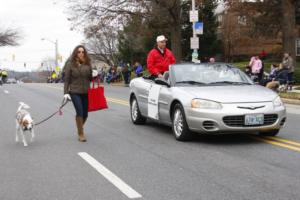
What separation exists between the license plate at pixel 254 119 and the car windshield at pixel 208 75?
4.56 feet

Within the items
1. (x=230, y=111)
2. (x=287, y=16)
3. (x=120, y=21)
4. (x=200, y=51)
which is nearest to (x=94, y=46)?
(x=200, y=51)

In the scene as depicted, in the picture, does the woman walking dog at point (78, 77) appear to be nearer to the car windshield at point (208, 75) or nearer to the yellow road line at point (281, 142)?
the car windshield at point (208, 75)

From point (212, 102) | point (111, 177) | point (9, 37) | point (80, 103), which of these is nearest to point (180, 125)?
point (212, 102)

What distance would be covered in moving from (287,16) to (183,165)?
25.5 m

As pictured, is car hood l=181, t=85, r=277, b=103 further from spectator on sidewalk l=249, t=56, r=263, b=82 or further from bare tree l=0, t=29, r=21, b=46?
bare tree l=0, t=29, r=21, b=46

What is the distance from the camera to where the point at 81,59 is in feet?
32.2

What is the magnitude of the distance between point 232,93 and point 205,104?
0.55m

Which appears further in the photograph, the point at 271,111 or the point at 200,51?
the point at 200,51

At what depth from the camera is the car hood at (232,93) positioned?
8.82 m

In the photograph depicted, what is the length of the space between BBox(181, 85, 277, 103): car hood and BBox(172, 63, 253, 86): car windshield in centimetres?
39

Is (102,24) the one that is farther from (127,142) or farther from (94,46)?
(94,46)

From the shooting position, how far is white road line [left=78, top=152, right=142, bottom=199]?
5930 mm

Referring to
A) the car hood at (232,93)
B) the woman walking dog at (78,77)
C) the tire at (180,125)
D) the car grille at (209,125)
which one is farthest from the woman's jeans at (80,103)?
the car grille at (209,125)

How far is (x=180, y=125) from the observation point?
368 inches
